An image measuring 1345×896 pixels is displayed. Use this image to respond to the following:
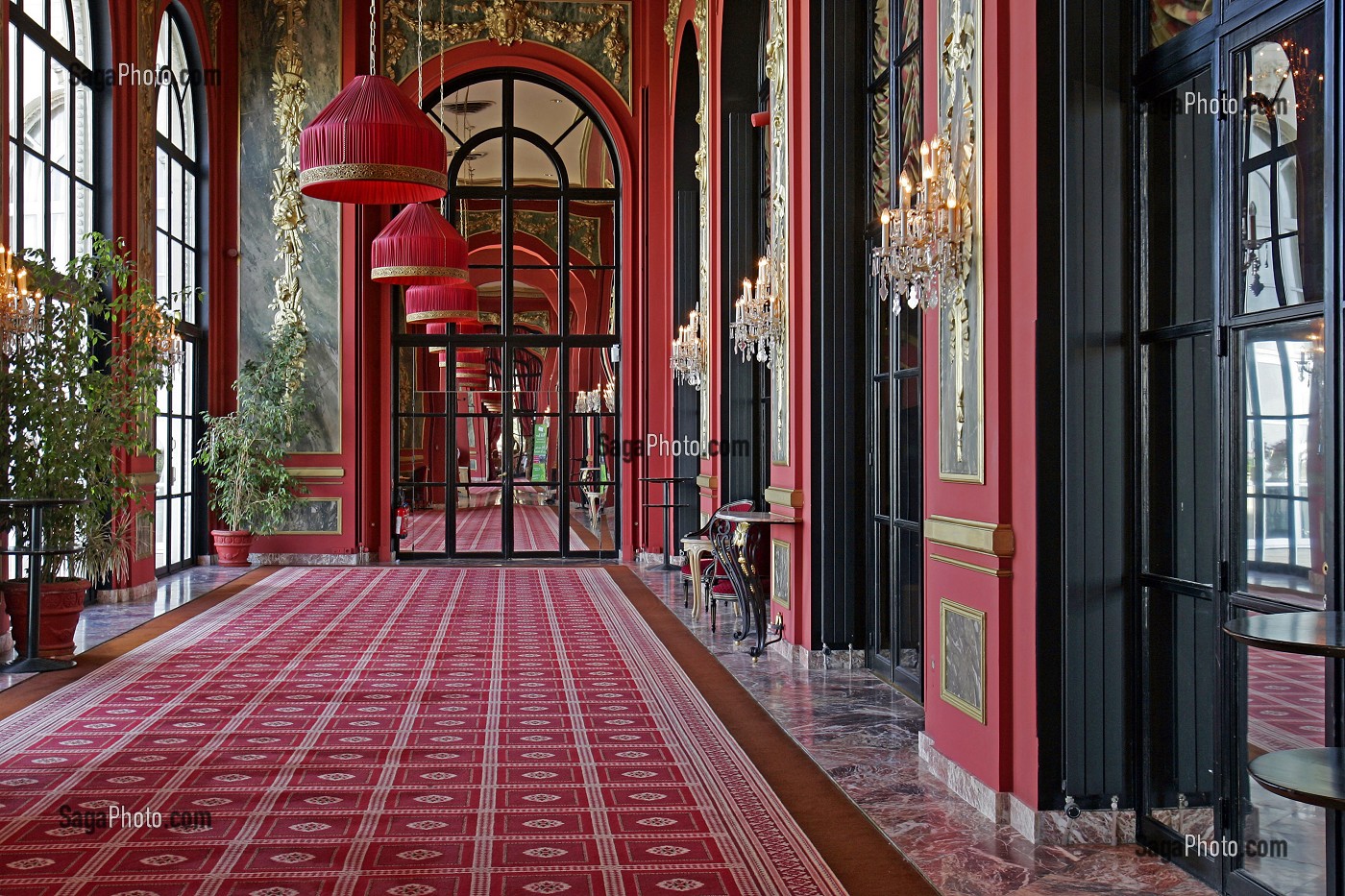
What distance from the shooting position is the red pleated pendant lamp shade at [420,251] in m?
10.4

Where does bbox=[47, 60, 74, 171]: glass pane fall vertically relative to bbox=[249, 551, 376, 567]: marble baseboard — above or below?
above

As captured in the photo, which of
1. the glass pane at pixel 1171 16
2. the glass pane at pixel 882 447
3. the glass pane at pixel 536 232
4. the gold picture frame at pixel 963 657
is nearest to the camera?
the glass pane at pixel 1171 16

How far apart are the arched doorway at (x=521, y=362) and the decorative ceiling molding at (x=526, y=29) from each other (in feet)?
1.67

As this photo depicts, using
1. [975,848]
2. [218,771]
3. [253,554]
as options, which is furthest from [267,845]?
[253,554]

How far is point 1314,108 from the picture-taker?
342 cm

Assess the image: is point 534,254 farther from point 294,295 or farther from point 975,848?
point 975,848

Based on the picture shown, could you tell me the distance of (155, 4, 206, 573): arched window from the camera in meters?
13.5

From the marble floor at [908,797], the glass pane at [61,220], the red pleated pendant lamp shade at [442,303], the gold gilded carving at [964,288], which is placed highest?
the glass pane at [61,220]

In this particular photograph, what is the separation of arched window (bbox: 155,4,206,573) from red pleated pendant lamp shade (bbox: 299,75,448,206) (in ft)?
22.8

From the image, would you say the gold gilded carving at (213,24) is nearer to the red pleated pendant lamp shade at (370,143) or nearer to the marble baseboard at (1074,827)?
the red pleated pendant lamp shade at (370,143)

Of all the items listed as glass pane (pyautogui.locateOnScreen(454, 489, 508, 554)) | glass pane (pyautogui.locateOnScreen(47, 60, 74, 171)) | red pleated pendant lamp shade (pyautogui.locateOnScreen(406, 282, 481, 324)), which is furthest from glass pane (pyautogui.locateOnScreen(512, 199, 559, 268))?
glass pane (pyautogui.locateOnScreen(47, 60, 74, 171))

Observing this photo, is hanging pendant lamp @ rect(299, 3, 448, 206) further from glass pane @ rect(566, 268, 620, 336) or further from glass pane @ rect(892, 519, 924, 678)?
glass pane @ rect(566, 268, 620, 336)

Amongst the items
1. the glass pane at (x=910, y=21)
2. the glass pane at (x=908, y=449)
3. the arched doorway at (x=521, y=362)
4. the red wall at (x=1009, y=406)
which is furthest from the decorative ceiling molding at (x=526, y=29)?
the red wall at (x=1009, y=406)

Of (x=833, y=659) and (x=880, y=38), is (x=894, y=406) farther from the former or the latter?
(x=880, y=38)
